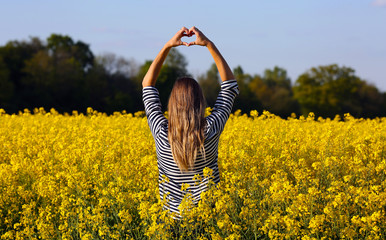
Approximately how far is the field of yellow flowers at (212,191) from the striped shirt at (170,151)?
0.13 m

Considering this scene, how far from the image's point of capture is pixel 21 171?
6.88 meters

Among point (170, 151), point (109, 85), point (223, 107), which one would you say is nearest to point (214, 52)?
point (223, 107)

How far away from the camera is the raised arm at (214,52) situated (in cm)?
398

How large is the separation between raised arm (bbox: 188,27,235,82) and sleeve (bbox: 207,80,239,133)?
6cm

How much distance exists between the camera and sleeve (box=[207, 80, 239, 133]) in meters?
3.93

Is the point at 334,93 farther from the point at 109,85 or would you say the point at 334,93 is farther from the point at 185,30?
the point at 185,30

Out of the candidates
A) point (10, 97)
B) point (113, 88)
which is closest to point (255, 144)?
point (10, 97)

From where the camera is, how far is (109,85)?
47438 mm

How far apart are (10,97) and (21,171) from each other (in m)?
31.3

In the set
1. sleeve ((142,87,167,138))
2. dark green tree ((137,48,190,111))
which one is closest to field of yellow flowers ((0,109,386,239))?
sleeve ((142,87,167,138))

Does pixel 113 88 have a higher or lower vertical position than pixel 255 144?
higher

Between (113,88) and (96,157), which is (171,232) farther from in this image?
(113,88)

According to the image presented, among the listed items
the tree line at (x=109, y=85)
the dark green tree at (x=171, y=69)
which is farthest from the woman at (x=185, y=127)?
the dark green tree at (x=171, y=69)

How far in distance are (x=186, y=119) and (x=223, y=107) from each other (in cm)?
40
